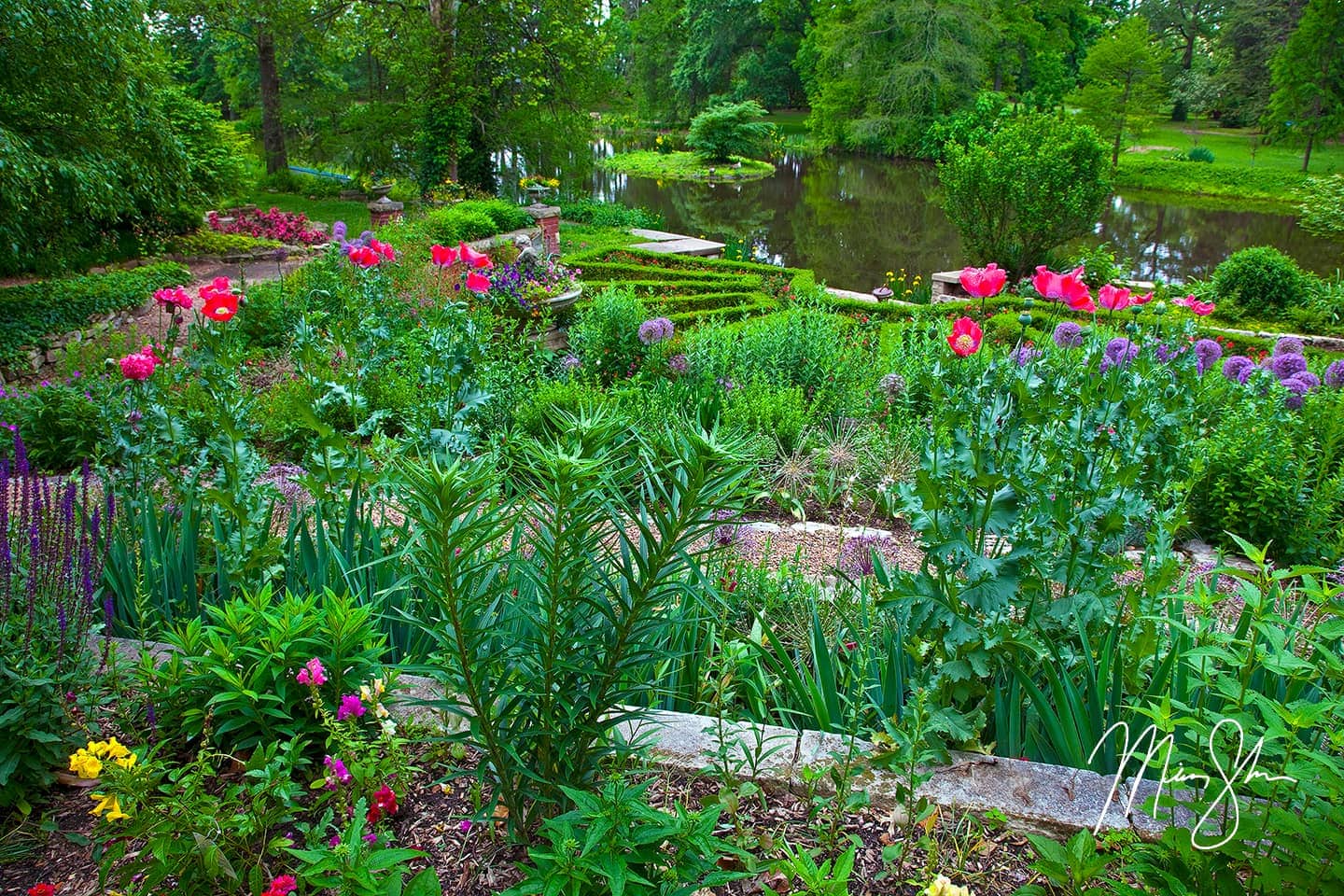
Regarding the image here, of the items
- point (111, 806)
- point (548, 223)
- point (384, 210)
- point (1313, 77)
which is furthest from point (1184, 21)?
point (111, 806)

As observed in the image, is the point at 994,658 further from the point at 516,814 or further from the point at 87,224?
the point at 87,224

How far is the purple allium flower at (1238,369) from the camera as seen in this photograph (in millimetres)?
5176

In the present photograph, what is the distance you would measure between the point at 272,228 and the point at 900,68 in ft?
73.8

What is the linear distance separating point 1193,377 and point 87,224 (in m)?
9.79

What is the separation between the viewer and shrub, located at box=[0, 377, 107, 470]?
16.1 ft

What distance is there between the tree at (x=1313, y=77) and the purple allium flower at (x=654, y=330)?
86.2 feet

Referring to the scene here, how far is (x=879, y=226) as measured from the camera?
18.4 m

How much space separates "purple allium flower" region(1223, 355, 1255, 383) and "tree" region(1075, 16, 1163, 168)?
22853 millimetres

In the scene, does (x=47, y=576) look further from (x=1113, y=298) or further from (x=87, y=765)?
(x=1113, y=298)

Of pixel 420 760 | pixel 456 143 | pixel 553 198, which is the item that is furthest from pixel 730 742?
pixel 553 198

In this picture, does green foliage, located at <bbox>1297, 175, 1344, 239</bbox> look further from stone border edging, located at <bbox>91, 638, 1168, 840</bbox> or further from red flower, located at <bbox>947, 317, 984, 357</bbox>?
stone border edging, located at <bbox>91, 638, 1168, 840</bbox>

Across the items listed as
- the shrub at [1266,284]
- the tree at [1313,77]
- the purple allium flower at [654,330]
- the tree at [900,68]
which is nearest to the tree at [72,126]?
the purple allium flower at [654,330]

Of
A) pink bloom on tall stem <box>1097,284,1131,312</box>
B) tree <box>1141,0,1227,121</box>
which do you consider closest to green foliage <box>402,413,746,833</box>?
pink bloom on tall stem <box>1097,284,1131,312</box>

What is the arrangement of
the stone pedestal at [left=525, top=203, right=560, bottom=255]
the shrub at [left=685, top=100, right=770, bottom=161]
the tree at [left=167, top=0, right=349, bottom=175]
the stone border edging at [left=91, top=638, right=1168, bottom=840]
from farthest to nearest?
the shrub at [left=685, top=100, right=770, bottom=161], the tree at [left=167, top=0, right=349, bottom=175], the stone pedestal at [left=525, top=203, right=560, bottom=255], the stone border edging at [left=91, top=638, right=1168, bottom=840]
